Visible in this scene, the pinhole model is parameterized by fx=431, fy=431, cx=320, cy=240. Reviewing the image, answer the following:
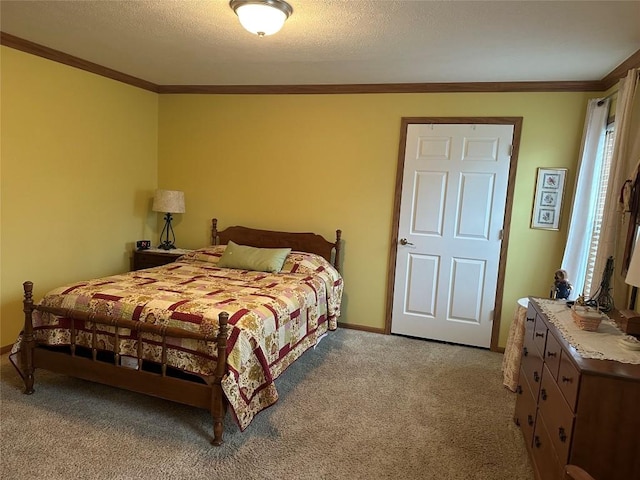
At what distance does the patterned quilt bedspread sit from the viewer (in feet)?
7.67

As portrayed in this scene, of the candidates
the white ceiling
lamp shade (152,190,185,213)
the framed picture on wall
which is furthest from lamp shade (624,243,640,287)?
lamp shade (152,190,185,213)

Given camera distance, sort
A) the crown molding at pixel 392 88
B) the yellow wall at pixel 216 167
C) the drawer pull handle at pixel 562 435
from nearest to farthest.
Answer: the drawer pull handle at pixel 562 435, the yellow wall at pixel 216 167, the crown molding at pixel 392 88

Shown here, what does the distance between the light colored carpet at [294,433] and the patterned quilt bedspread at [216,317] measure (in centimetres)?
24

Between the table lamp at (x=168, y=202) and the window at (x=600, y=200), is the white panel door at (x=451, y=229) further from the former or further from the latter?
the table lamp at (x=168, y=202)

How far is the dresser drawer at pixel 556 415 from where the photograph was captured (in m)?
1.64

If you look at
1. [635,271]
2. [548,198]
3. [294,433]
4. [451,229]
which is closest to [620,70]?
[548,198]

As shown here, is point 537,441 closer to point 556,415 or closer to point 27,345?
point 556,415

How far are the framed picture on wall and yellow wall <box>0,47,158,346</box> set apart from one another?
12.6ft

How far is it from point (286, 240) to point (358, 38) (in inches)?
81.6

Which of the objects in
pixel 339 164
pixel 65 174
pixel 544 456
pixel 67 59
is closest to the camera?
pixel 544 456

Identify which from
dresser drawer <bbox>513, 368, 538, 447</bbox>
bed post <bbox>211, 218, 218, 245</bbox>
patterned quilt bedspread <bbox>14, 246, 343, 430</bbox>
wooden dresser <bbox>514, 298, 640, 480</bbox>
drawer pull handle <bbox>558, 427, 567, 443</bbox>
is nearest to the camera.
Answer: wooden dresser <bbox>514, 298, 640, 480</bbox>

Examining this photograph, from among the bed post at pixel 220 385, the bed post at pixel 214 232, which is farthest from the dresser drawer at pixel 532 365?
the bed post at pixel 214 232

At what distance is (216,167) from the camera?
180 inches

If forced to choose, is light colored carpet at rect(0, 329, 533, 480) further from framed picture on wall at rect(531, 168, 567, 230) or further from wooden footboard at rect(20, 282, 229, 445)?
framed picture on wall at rect(531, 168, 567, 230)
